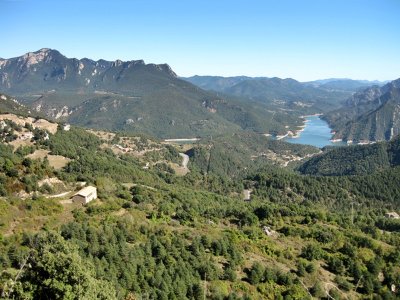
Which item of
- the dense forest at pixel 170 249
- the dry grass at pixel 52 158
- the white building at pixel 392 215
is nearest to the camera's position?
the dense forest at pixel 170 249

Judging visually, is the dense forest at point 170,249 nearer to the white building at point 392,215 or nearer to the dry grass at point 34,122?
the white building at point 392,215

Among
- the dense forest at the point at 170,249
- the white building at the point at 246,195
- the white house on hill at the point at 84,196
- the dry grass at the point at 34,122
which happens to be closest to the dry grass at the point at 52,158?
the dense forest at the point at 170,249

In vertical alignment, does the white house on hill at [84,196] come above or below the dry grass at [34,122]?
below

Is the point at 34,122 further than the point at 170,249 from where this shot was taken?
Yes

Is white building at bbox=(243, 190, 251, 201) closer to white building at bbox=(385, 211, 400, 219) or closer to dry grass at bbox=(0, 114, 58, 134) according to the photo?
white building at bbox=(385, 211, 400, 219)

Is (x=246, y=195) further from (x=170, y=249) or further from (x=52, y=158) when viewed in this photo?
(x=170, y=249)

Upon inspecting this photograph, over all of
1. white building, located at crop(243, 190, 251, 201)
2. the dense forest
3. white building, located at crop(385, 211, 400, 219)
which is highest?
the dense forest

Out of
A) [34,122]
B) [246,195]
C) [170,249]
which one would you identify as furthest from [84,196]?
[246,195]

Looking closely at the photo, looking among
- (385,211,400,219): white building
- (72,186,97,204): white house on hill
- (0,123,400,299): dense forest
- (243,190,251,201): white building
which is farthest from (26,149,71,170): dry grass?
(385,211,400,219): white building

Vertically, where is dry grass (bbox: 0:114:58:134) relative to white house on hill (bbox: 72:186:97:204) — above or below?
above

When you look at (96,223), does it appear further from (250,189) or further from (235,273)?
(250,189)

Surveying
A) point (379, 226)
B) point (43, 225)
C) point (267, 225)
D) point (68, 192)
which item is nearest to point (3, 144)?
point (68, 192)

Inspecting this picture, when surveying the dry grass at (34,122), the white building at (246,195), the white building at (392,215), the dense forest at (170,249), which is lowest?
the white building at (246,195)

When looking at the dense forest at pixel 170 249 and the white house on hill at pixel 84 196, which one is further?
the white house on hill at pixel 84 196
